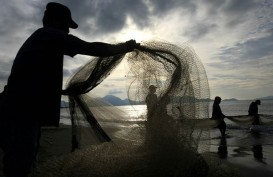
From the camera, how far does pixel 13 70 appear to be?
3088 mm

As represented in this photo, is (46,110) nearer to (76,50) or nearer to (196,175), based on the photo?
(76,50)

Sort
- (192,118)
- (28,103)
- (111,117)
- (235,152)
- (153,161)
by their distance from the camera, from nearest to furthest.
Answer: (28,103) < (153,161) < (192,118) < (111,117) < (235,152)

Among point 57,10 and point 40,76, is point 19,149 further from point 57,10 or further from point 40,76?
point 57,10

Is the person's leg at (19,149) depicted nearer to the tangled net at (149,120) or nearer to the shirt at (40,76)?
the shirt at (40,76)

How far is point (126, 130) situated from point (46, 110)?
2.55m

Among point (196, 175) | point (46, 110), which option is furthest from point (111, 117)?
point (46, 110)

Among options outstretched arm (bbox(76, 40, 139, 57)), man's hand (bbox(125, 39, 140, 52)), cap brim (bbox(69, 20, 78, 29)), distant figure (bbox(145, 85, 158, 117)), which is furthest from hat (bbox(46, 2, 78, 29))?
distant figure (bbox(145, 85, 158, 117))

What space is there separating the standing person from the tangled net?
4.59 feet

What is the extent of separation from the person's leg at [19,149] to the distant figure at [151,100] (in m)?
2.15

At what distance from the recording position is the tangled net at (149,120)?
4340 millimetres

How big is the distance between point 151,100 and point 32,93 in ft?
7.30

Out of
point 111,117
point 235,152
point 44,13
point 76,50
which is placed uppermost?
point 44,13

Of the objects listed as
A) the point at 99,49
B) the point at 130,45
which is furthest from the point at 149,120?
the point at 99,49

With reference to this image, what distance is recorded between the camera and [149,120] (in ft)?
15.6
